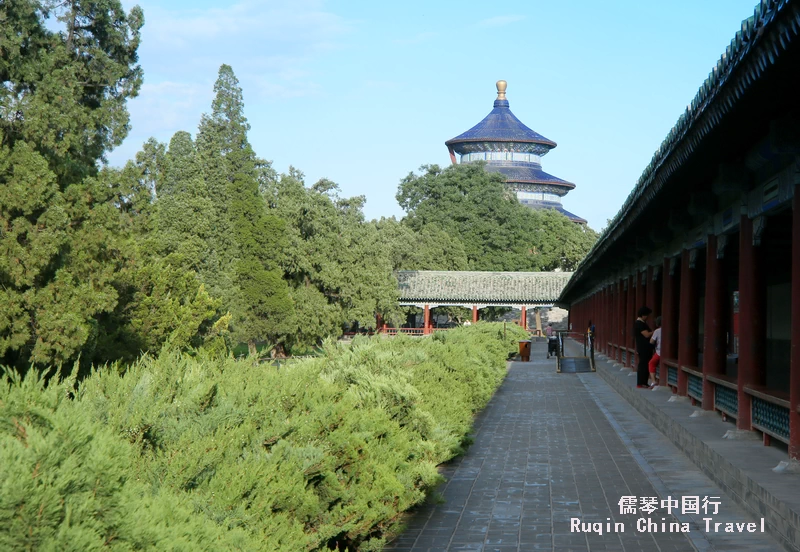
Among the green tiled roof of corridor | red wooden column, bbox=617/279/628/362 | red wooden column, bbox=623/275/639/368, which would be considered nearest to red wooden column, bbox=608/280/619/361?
red wooden column, bbox=617/279/628/362

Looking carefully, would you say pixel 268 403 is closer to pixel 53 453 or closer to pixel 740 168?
pixel 53 453

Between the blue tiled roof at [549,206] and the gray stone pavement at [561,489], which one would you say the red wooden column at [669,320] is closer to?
the gray stone pavement at [561,489]

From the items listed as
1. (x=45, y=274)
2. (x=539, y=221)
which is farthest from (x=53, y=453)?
(x=539, y=221)

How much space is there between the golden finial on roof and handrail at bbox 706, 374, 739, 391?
8618 centimetres

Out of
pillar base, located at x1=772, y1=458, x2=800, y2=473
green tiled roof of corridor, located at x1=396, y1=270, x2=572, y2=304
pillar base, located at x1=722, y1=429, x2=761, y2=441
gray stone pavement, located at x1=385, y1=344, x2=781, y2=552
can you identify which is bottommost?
gray stone pavement, located at x1=385, y1=344, x2=781, y2=552

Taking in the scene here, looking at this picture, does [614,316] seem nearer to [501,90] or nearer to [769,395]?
[769,395]

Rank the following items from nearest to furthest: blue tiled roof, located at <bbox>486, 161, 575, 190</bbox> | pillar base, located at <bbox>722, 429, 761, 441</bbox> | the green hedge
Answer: the green hedge → pillar base, located at <bbox>722, 429, 761, 441</bbox> → blue tiled roof, located at <bbox>486, 161, 575, 190</bbox>

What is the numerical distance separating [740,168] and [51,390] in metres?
7.93

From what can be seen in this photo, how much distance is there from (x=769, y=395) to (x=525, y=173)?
265 feet

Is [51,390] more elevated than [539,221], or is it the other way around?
[539,221]

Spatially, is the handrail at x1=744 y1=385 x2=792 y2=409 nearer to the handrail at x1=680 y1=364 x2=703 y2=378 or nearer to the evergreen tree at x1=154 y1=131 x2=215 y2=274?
the handrail at x1=680 y1=364 x2=703 y2=378

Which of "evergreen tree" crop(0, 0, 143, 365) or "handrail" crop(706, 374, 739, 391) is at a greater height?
"evergreen tree" crop(0, 0, 143, 365)

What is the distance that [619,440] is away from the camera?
12930 millimetres

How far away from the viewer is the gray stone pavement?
7.22 metres
